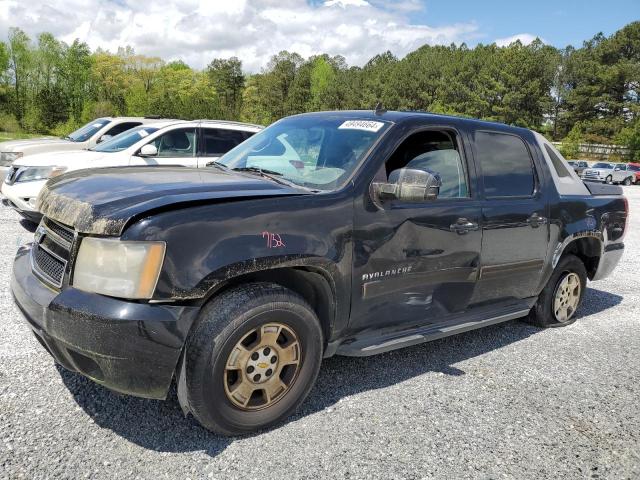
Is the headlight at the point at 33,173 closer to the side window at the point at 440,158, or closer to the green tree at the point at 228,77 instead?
the side window at the point at 440,158

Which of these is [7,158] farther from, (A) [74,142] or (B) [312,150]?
(B) [312,150]

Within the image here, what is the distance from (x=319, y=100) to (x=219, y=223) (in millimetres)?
74210

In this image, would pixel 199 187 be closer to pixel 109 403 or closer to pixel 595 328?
pixel 109 403

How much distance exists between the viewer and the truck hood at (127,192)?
8.25 feet

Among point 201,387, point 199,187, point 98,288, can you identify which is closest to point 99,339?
point 98,288

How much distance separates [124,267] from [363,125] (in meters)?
1.92

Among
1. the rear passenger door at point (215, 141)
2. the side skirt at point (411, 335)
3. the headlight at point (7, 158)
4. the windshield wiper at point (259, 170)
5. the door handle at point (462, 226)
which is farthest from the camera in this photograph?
the headlight at point (7, 158)

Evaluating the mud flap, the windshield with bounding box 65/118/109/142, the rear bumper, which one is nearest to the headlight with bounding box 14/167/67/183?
the windshield with bounding box 65/118/109/142

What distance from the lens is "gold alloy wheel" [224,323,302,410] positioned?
275 cm

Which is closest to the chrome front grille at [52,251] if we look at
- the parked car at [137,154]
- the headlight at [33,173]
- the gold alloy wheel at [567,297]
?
the gold alloy wheel at [567,297]

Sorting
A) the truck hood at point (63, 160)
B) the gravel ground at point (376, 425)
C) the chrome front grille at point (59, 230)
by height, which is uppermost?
the chrome front grille at point (59, 230)

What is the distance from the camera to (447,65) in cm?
7325

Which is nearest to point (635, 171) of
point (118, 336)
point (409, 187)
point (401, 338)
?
point (401, 338)

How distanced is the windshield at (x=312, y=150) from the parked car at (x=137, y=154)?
3929mm
